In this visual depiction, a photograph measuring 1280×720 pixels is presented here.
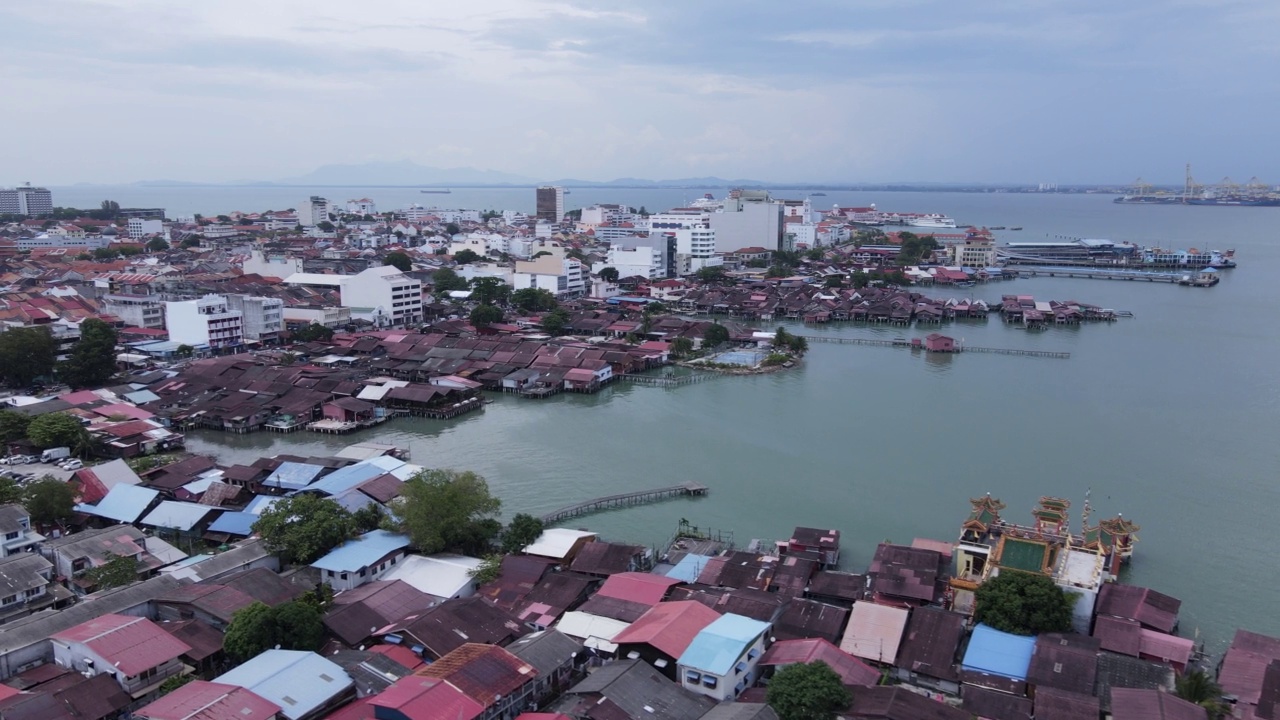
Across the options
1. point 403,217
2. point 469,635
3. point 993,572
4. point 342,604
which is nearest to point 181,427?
point 342,604

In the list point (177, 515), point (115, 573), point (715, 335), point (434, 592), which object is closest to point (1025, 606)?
point (434, 592)

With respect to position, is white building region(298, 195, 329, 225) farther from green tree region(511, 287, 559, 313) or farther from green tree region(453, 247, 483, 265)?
green tree region(511, 287, 559, 313)

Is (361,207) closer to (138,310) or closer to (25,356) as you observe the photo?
(138,310)

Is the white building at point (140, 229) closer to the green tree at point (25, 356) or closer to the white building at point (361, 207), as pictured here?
the white building at point (361, 207)

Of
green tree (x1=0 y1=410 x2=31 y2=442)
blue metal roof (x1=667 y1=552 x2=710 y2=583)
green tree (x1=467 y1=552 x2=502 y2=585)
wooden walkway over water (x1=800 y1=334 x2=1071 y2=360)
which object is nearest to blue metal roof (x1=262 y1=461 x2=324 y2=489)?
green tree (x1=467 y1=552 x2=502 y2=585)

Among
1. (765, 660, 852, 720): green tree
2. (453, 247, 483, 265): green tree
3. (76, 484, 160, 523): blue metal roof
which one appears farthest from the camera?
(453, 247, 483, 265): green tree

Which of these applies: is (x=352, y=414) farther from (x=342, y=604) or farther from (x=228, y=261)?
(x=228, y=261)

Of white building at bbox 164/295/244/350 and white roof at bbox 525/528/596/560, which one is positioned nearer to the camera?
white roof at bbox 525/528/596/560
